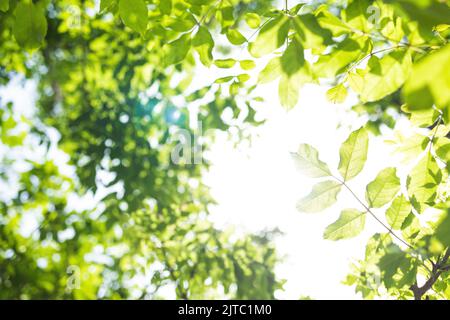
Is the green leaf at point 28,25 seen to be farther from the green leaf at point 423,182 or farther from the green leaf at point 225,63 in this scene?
the green leaf at point 423,182

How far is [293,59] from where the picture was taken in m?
0.82

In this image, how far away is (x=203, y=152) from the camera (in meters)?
4.91

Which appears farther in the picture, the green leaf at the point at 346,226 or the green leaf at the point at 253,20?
the green leaf at the point at 253,20

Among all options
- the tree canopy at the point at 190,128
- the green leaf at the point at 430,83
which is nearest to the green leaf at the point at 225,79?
the tree canopy at the point at 190,128

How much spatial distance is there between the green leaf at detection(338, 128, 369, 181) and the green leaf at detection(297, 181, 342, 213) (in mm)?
45

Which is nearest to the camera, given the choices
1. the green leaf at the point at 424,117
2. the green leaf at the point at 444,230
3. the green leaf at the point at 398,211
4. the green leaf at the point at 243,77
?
the green leaf at the point at 444,230

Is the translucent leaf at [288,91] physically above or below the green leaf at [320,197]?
above

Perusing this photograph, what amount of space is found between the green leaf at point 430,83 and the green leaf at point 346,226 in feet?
2.00

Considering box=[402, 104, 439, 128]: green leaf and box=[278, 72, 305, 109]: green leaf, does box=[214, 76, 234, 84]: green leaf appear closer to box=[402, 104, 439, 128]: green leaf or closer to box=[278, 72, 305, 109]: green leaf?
box=[278, 72, 305, 109]: green leaf

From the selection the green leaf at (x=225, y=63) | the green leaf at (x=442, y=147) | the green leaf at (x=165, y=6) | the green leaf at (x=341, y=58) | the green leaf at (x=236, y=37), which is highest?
the green leaf at (x=165, y=6)

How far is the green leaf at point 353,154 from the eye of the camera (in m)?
0.90

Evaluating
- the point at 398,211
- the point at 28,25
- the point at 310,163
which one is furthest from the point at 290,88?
the point at 28,25

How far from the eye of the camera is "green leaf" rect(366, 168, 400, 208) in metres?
0.94
